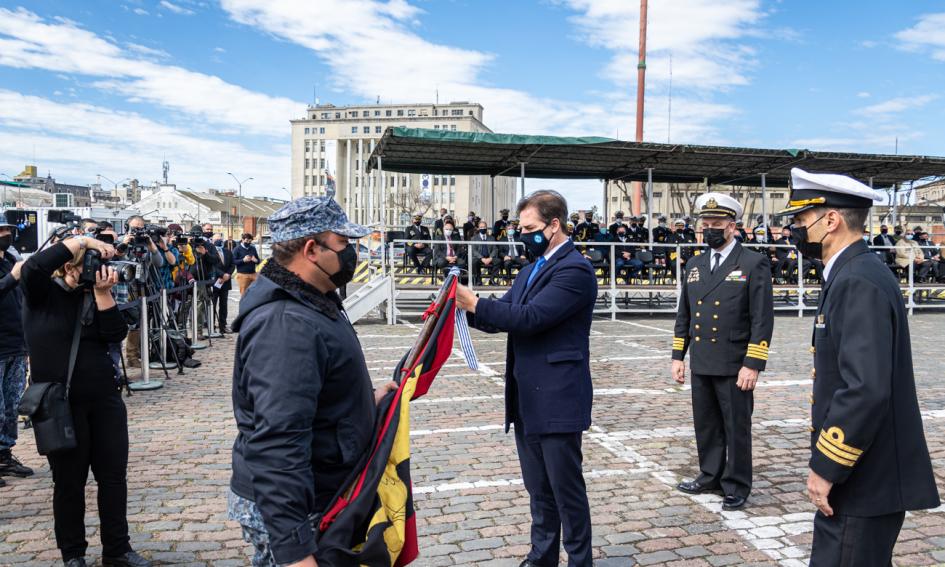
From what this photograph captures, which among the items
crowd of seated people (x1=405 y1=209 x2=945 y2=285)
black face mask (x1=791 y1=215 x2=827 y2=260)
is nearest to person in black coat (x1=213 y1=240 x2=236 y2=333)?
crowd of seated people (x1=405 y1=209 x2=945 y2=285)

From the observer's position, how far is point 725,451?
17.2 ft

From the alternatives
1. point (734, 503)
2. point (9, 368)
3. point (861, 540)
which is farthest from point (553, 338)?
point (9, 368)

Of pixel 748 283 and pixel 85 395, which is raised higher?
pixel 748 283

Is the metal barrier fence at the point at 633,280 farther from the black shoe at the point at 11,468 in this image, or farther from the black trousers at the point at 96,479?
the black trousers at the point at 96,479

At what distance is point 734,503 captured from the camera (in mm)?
4945

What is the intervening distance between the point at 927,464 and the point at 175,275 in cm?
1178

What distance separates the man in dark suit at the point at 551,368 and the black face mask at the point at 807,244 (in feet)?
3.57

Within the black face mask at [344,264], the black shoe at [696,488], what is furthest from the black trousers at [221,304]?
the black face mask at [344,264]

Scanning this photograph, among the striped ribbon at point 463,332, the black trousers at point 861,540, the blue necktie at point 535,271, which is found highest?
the blue necktie at point 535,271

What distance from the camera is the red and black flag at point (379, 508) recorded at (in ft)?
7.47

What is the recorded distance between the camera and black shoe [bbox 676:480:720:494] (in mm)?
5250

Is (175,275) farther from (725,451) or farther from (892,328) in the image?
(892,328)

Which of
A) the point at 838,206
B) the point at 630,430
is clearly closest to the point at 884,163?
the point at 630,430

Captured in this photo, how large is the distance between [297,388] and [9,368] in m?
5.26
